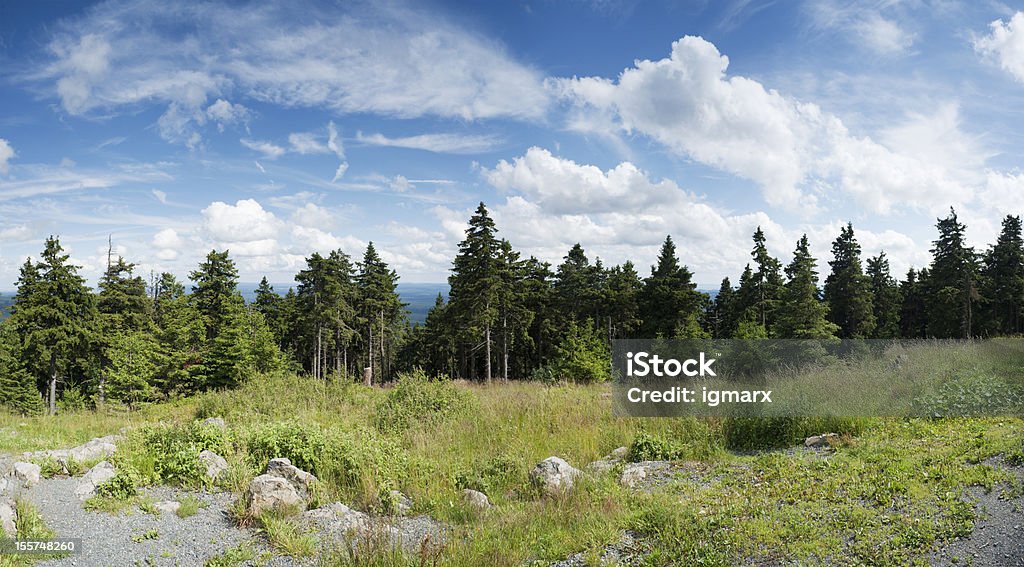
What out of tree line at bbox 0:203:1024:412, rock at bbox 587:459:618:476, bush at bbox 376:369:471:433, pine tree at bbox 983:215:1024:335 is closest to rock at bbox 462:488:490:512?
rock at bbox 587:459:618:476

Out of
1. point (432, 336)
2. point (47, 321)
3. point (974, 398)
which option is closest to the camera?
point (974, 398)

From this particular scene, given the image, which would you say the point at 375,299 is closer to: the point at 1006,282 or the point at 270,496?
the point at 270,496

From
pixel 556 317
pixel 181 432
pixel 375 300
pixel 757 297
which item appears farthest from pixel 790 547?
pixel 375 300

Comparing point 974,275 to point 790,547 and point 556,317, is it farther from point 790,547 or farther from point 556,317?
point 790,547

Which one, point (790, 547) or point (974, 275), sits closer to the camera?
point (790, 547)

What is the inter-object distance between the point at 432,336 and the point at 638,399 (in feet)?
131

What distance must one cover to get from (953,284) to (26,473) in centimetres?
4545

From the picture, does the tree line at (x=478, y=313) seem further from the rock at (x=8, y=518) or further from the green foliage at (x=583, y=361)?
the rock at (x=8, y=518)

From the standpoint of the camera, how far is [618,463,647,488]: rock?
6996 mm

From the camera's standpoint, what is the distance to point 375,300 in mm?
41469

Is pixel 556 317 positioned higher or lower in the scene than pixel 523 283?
lower

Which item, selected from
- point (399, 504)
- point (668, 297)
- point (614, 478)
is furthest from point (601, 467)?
point (668, 297)

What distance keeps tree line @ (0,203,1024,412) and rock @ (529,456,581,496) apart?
1748 cm

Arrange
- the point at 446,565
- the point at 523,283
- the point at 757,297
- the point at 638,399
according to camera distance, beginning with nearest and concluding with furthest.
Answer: the point at 446,565 < the point at 638,399 < the point at 757,297 < the point at 523,283
